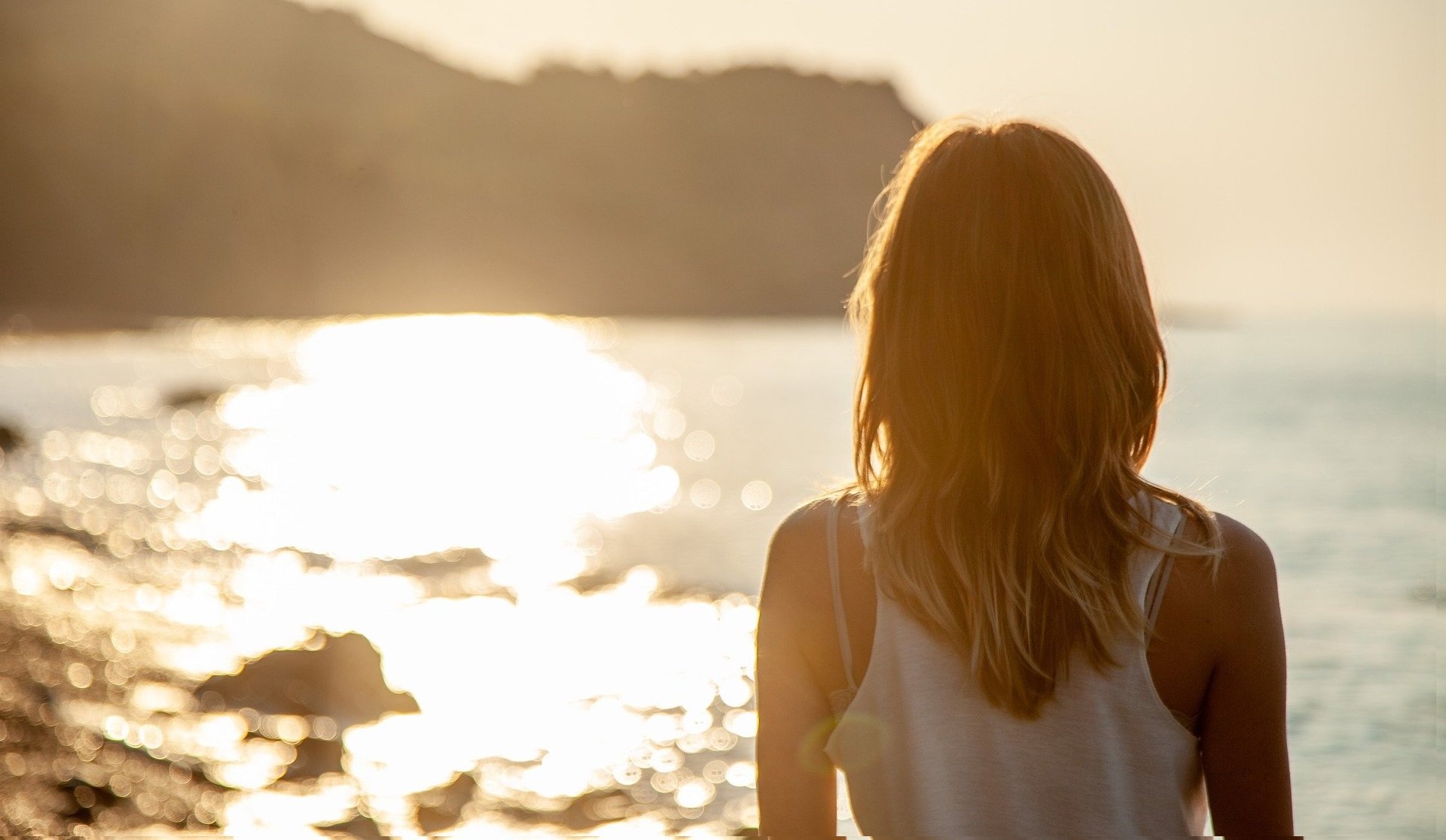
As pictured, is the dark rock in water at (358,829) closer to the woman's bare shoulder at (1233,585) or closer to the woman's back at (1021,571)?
the woman's back at (1021,571)

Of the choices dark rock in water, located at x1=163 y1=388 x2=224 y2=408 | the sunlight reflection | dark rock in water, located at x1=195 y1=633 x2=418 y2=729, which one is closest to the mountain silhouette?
the sunlight reflection

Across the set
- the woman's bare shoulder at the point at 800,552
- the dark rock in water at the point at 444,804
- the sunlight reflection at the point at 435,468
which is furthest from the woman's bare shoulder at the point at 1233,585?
the sunlight reflection at the point at 435,468

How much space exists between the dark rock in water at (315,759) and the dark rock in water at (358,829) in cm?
120

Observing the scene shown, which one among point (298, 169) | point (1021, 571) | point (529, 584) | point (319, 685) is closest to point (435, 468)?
point (529, 584)

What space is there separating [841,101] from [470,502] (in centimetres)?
1624

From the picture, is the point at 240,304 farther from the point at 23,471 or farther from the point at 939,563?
the point at 939,563

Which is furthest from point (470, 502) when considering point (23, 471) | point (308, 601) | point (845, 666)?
point (845, 666)

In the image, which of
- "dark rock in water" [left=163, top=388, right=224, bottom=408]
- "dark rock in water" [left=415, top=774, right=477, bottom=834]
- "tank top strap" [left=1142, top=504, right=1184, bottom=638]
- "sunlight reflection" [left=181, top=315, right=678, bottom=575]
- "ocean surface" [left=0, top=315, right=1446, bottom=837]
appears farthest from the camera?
"dark rock in water" [left=163, top=388, right=224, bottom=408]

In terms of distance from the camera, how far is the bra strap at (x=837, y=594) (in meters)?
1.74

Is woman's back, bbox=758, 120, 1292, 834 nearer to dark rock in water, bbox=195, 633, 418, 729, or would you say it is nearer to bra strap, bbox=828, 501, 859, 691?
bra strap, bbox=828, 501, 859, 691

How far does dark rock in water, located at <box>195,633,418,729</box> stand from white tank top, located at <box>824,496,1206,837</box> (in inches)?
426

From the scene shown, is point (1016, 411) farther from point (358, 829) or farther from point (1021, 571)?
point (358, 829)

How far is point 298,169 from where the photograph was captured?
13625 cm

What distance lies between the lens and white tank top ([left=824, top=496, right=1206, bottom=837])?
5.58ft
